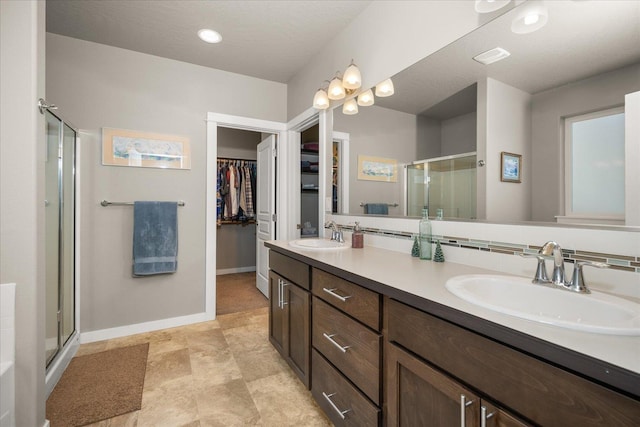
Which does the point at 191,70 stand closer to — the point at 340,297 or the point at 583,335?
the point at 340,297

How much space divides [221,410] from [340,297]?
0.99 metres

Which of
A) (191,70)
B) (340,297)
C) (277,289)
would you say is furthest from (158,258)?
(340,297)

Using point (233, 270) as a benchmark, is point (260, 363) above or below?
below

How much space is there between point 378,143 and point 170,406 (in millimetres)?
2029

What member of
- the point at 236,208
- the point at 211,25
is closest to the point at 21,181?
the point at 211,25

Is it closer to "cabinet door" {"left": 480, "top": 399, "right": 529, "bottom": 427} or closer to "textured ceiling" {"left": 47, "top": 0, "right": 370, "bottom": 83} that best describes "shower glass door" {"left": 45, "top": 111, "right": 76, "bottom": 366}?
"textured ceiling" {"left": 47, "top": 0, "right": 370, "bottom": 83}

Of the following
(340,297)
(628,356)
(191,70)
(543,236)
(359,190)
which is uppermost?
(191,70)

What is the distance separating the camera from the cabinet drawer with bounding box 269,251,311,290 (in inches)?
63.3

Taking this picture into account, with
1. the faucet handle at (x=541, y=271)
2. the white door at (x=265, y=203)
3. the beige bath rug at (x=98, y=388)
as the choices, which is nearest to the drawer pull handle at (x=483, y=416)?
the faucet handle at (x=541, y=271)

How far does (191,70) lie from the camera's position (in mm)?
2770

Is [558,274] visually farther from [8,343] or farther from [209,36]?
[209,36]

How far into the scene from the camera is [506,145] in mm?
1232

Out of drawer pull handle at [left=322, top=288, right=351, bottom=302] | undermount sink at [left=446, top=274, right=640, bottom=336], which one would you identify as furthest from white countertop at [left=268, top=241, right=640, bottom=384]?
drawer pull handle at [left=322, top=288, right=351, bottom=302]

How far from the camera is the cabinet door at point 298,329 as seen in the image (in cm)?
157
